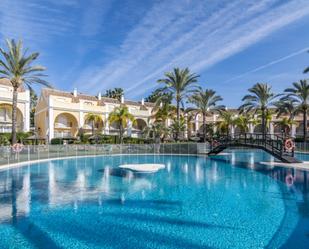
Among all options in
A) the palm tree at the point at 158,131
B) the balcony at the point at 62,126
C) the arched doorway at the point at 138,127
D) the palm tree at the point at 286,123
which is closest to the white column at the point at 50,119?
the balcony at the point at 62,126

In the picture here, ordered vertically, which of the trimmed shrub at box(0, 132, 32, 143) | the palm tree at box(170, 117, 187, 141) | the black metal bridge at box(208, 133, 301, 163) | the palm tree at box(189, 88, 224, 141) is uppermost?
the palm tree at box(189, 88, 224, 141)

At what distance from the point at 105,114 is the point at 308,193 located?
35413mm

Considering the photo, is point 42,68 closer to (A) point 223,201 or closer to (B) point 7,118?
(B) point 7,118

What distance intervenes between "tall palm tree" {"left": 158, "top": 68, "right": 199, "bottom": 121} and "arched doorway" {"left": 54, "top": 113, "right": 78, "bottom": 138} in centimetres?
1610

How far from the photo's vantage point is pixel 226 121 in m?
51.0

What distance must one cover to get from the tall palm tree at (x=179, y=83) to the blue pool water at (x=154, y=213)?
2026cm

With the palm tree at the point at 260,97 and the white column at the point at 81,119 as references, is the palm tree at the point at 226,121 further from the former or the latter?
the white column at the point at 81,119

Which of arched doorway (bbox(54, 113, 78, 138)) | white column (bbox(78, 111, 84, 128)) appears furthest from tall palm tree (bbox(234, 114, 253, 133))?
arched doorway (bbox(54, 113, 78, 138))

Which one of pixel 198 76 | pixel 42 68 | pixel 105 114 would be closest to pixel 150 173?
pixel 42 68

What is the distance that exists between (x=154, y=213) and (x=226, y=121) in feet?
147

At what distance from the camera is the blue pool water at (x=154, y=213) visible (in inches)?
255

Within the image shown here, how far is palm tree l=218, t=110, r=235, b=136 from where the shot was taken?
165 ft

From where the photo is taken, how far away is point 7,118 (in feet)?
118

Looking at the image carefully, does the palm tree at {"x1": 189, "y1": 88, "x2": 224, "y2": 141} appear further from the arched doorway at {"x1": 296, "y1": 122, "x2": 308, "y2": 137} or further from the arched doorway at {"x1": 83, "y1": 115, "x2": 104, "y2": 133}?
the arched doorway at {"x1": 296, "y1": 122, "x2": 308, "y2": 137}
